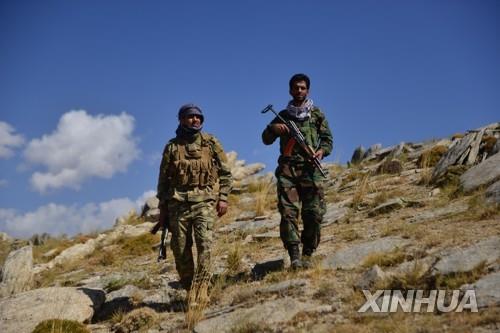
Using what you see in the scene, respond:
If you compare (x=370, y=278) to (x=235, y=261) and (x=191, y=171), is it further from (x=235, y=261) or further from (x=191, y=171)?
(x=235, y=261)

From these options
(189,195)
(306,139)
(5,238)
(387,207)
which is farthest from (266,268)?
(5,238)

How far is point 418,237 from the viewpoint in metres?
5.32

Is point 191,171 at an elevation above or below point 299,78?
below

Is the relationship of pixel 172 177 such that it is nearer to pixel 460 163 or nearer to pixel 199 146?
pixel 199 146

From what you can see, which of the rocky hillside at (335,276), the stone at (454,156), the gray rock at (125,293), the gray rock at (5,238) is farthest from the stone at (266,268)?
the gray rock at (5,238)

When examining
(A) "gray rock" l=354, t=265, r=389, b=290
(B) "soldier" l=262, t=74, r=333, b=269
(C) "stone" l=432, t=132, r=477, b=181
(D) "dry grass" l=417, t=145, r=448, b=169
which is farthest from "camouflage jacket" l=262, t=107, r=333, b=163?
(D) "dry grass" l=417, t=145, r=448, b=169

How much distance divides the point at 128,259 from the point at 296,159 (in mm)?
5991

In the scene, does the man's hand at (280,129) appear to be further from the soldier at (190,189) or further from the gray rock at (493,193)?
the gray rock at (493,193)

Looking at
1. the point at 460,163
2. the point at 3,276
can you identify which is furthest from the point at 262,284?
the point at 460,163

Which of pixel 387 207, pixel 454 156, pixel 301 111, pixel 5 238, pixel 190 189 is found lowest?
pixel 387 207

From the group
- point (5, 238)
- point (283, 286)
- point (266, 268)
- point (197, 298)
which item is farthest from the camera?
point (5, 238)

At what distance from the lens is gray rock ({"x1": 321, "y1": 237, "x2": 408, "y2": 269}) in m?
5.09

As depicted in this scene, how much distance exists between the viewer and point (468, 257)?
160 inches

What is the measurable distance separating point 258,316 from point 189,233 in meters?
1.60
